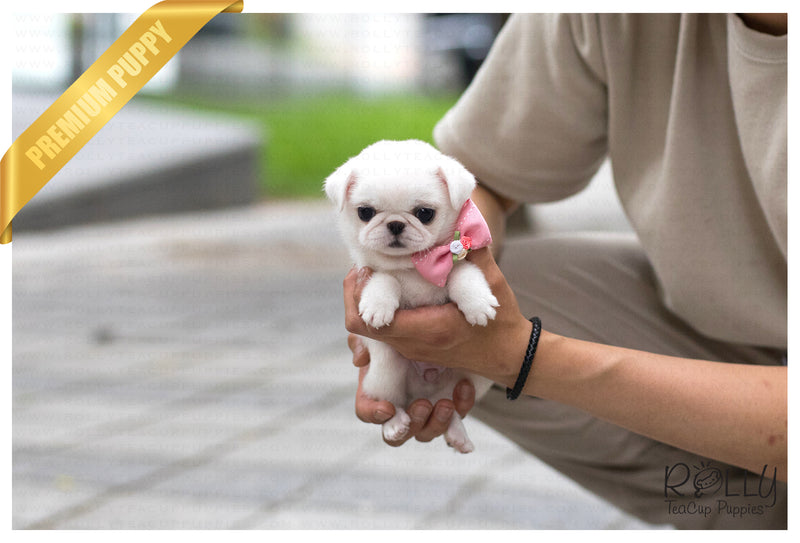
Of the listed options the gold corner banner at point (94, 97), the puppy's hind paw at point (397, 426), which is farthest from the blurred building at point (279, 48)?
the puppy's hind paw at point (397, 426)

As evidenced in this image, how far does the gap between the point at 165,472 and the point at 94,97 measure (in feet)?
4.43

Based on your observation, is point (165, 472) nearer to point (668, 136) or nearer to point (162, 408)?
point (162, 408)

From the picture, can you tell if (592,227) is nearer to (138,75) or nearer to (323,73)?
(138,75)

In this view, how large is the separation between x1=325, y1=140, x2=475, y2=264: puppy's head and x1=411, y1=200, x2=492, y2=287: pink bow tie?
0.01 meters

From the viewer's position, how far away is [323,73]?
4.82 m

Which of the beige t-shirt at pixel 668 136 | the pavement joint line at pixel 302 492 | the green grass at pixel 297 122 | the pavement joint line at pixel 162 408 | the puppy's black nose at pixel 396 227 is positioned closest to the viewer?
the puppy's black nose at pixel 396 227

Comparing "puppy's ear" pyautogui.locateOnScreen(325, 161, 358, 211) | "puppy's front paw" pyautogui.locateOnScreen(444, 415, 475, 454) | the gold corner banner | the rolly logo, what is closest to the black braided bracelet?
"puppy's front paw" pyautogui.locateOnScreen(444, 415, 475, 454)

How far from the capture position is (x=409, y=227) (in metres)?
1.05

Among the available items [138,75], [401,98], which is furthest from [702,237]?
[401,98]

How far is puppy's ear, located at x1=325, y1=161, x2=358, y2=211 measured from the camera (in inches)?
42.3

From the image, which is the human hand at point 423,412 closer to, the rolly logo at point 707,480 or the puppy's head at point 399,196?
the puppy's head at point 399,196

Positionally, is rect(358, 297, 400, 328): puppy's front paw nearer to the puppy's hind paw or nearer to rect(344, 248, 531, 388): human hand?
rect(344, 248, 531, 388): human hand

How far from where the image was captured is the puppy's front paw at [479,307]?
1.09 meters

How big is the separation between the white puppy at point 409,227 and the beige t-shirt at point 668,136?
1.67ft
